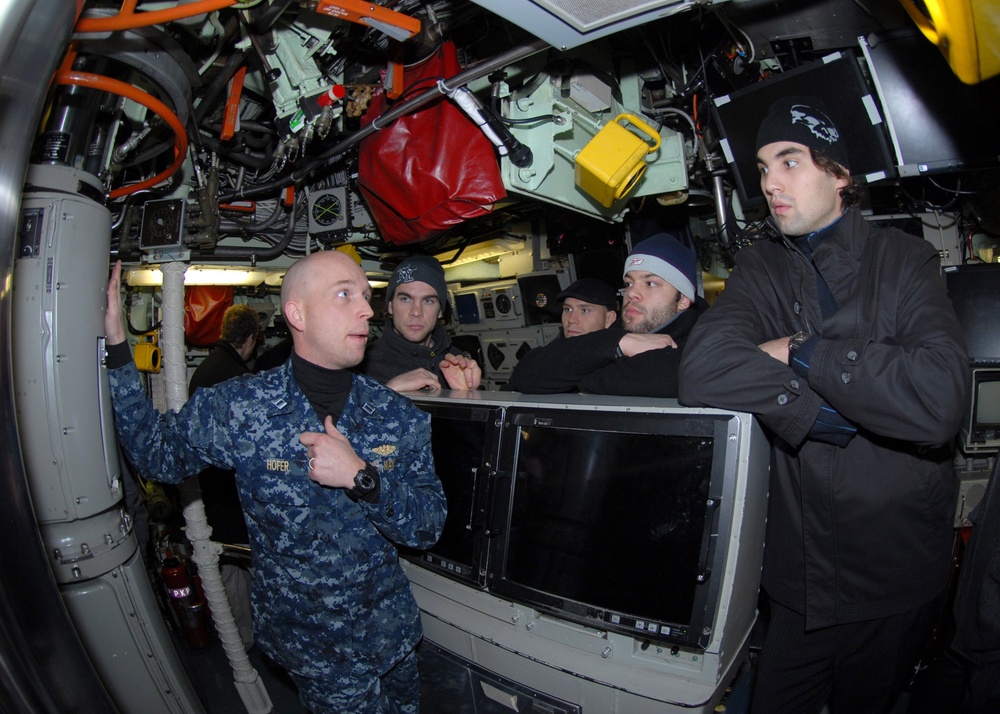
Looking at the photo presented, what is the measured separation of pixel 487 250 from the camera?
533cm

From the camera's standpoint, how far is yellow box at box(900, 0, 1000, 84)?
130 cm

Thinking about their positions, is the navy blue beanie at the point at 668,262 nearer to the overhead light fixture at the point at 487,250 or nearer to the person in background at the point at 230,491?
the overhead light fixture at the point at 487,250

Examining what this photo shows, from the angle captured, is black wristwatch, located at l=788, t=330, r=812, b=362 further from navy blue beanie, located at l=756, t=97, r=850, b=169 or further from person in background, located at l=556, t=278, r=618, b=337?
person in background, located at l=556, t=278, r=618, b=337

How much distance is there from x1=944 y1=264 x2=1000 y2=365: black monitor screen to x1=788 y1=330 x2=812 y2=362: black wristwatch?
218 centimetres

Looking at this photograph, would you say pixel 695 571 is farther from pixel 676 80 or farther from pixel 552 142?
pixel 676 80

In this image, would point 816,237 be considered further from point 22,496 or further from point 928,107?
Answer: point 22,496

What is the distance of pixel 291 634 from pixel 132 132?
7.98ft

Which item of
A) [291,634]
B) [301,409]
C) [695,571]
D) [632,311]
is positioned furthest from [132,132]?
[695,571]

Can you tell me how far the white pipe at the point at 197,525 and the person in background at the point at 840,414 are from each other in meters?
2.72

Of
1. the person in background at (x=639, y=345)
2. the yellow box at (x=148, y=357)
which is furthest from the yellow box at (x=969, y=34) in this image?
the yellow box at (x=148, y=357)

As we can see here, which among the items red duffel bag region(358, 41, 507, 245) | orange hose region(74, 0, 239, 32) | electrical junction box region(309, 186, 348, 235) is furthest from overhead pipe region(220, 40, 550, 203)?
orange hose region(74, 0, 239, 32)

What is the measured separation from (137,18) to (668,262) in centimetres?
232

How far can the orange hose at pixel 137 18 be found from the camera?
149cm

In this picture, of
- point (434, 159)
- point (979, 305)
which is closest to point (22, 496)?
point (434, 159)
